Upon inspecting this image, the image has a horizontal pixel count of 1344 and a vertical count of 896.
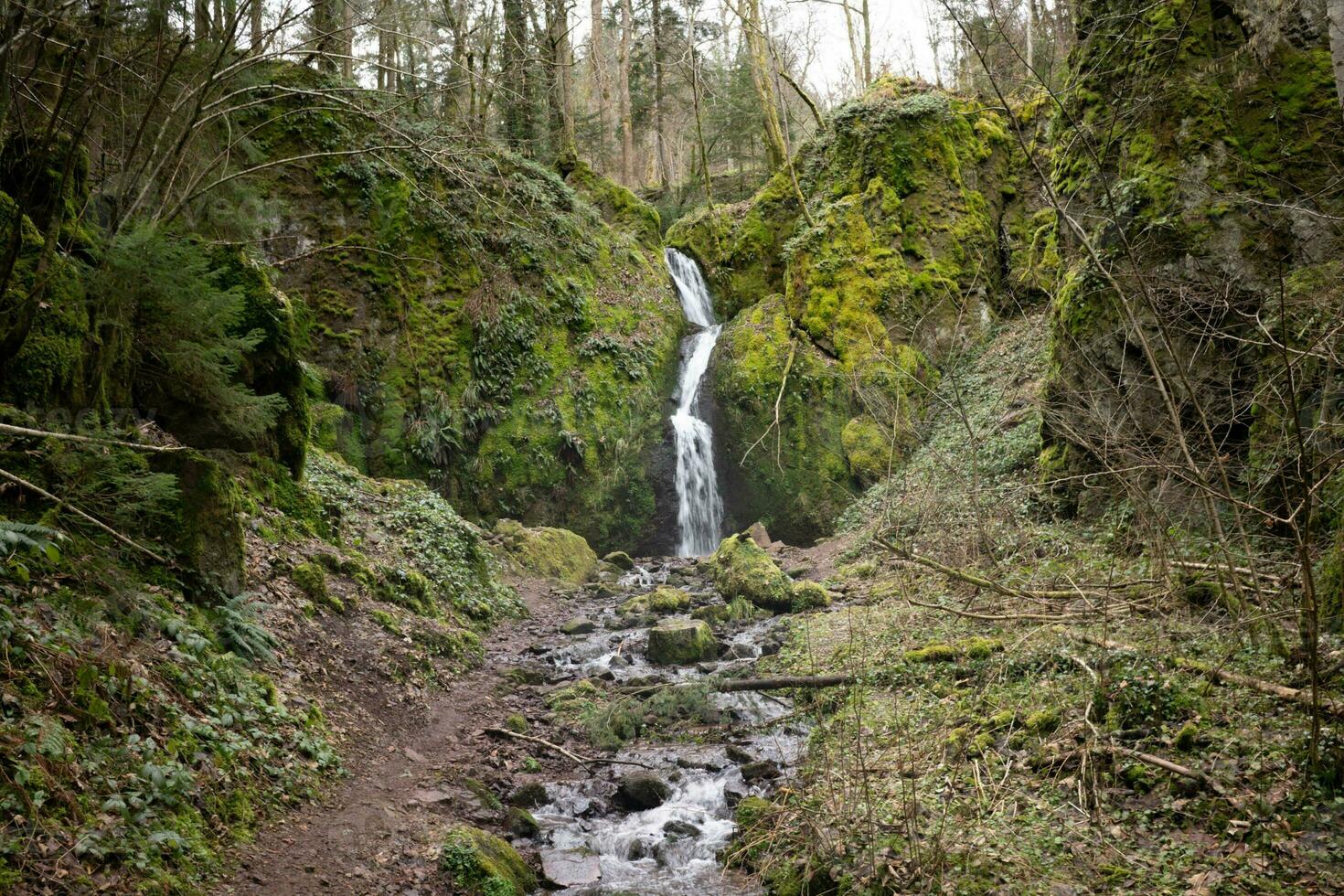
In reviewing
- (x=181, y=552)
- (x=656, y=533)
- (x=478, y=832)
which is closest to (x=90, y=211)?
(x=181, y=552)

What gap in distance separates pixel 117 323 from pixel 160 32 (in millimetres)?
2271

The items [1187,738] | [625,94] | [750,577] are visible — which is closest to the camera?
[1187,738]

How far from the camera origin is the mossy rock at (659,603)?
1130 centimetres

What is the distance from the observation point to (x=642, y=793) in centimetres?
607

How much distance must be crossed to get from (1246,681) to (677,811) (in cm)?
375

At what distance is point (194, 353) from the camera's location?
5910mm

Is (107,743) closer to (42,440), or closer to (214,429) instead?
(42,440)

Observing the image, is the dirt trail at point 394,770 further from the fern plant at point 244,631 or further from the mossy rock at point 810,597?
the mossy rock at point 810,597

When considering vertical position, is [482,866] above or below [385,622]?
below

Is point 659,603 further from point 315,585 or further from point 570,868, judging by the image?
point 570,868

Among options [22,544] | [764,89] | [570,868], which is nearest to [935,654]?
[570,868]

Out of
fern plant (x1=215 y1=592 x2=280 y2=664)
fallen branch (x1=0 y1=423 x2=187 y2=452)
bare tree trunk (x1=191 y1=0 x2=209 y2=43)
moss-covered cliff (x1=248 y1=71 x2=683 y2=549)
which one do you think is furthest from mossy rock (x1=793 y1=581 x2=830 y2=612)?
bare tree trunk (x1=191 y1=0 x2=209 y2=43)

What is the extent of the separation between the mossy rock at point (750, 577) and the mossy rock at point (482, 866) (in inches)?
251

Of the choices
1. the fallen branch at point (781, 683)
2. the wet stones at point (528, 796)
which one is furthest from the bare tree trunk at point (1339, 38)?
the wet stones at point (528, 796)
